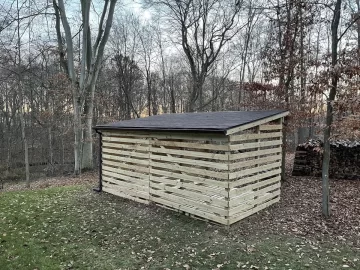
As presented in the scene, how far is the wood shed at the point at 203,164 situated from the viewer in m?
4.93

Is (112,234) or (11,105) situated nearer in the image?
(112,234)

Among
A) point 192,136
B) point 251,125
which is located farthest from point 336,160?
point 192,136

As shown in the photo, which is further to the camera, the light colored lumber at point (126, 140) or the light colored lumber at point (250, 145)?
the light colored lumber at point (126, 140)

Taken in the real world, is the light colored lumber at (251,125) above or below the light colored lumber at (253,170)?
above

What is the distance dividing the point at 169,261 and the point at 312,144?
6622mm

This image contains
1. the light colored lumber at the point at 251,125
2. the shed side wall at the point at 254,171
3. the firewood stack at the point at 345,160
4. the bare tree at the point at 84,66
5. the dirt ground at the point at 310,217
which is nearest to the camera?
the light colored lumber at the point at 251,125

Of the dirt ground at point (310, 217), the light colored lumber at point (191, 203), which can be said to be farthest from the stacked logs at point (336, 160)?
the light colored lumber at point (191, 203)

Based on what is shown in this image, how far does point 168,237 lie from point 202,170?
1355 millimetres

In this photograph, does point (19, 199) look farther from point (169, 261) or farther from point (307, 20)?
point (307, 20)

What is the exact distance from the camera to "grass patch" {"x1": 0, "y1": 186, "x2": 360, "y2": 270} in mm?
3873

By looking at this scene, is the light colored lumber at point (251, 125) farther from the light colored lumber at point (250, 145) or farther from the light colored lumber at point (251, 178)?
the light colored lumber at point (251, 178)

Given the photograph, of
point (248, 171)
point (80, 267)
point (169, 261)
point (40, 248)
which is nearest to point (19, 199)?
point (40, 248)

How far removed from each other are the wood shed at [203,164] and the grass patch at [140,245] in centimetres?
43

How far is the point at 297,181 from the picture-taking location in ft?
26.9
